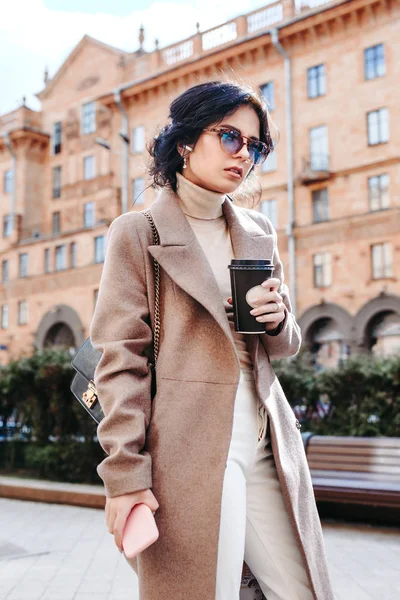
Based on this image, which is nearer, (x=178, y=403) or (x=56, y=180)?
(x=178, y=403)

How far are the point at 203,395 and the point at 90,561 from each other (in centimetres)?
378

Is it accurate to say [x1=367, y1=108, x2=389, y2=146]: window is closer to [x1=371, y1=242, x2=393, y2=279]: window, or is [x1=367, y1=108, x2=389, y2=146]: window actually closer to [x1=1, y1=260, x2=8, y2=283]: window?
[x1=371, y1=242, x2=393, y2=279]: window

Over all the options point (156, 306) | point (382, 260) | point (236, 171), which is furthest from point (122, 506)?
point (382, 260)

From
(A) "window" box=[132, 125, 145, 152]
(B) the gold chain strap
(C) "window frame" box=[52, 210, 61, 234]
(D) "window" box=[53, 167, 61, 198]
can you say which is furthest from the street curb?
(D) "window" box=[53, 167, 61, 198]

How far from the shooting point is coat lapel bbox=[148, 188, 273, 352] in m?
1.85

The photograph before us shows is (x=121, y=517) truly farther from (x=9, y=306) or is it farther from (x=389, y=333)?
(x=9, y=306)

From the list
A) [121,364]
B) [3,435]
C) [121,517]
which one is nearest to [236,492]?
[121,517]

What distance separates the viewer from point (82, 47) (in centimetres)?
3756

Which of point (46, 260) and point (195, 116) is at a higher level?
point (46, 260)

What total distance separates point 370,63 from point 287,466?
88.2 ft

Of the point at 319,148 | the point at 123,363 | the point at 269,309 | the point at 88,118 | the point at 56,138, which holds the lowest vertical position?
the point at 123,363

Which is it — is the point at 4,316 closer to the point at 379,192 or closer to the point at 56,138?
the point at 56,138

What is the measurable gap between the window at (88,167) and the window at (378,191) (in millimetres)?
15605

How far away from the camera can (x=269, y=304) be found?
1.82 meters
